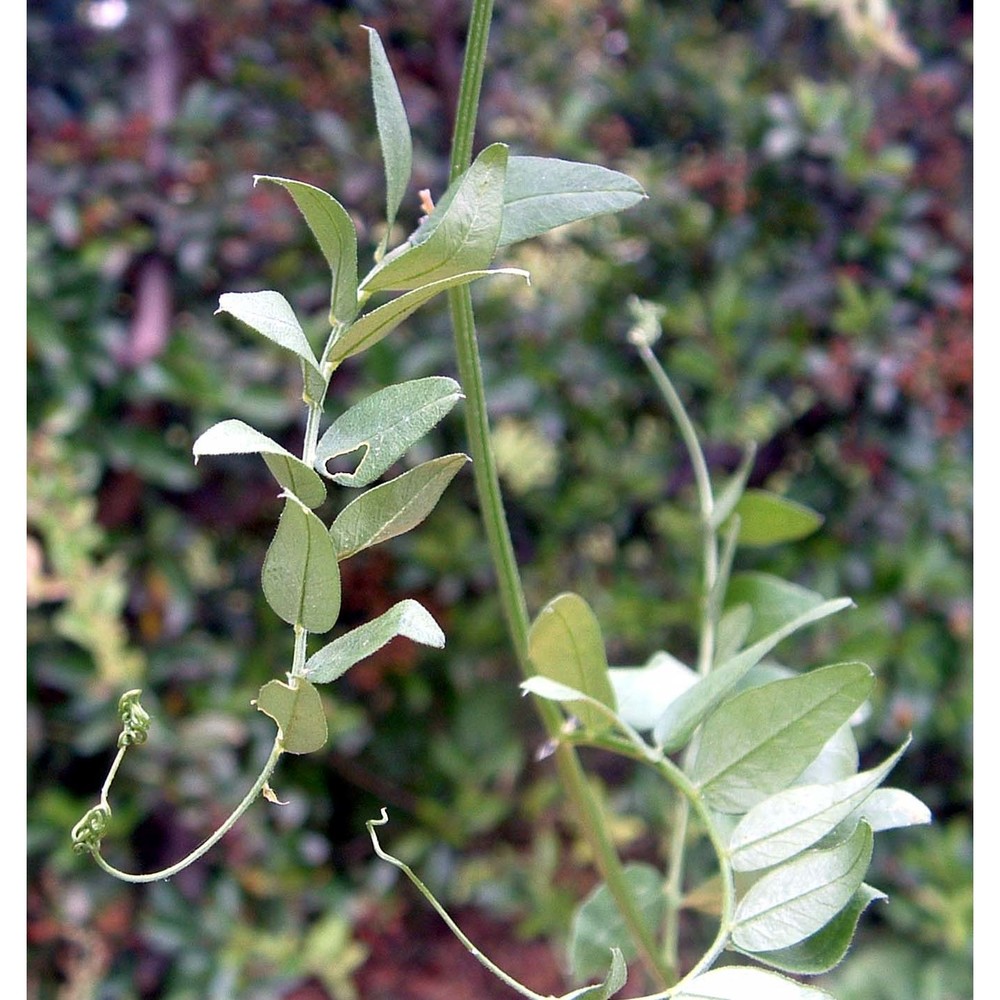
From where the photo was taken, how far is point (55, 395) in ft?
2.45

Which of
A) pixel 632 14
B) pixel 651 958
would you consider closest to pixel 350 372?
pixel 632 14

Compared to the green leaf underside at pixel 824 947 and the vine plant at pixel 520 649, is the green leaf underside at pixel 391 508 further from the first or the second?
the green leaf underside at pixel 824 947

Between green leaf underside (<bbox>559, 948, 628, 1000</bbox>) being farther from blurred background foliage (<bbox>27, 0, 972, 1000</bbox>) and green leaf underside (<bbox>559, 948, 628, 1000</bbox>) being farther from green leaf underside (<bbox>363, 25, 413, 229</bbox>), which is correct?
blurred background foliage (<bbox>27, 0, 972, 1000</bbox>)

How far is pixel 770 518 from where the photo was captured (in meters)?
0.37

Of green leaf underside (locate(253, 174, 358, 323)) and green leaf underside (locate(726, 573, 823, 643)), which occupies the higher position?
green leaf underside (locate(253, 174, 358, 323))

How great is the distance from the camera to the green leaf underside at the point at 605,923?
0.32 metres

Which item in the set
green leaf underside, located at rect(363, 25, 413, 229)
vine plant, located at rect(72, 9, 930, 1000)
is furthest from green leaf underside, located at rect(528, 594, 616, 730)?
green leaf underside, located at rect(363, 25, 413, 229)

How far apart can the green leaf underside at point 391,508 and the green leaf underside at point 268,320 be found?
27mm

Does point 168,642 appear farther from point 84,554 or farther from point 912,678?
point 912,678

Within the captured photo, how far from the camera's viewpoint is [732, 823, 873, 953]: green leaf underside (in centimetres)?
21

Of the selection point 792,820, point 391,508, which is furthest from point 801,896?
point 391,508

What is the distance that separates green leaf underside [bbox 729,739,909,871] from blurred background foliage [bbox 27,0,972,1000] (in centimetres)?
59

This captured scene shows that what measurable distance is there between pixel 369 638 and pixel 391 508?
3 cm

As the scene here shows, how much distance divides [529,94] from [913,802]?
0.79 metres
